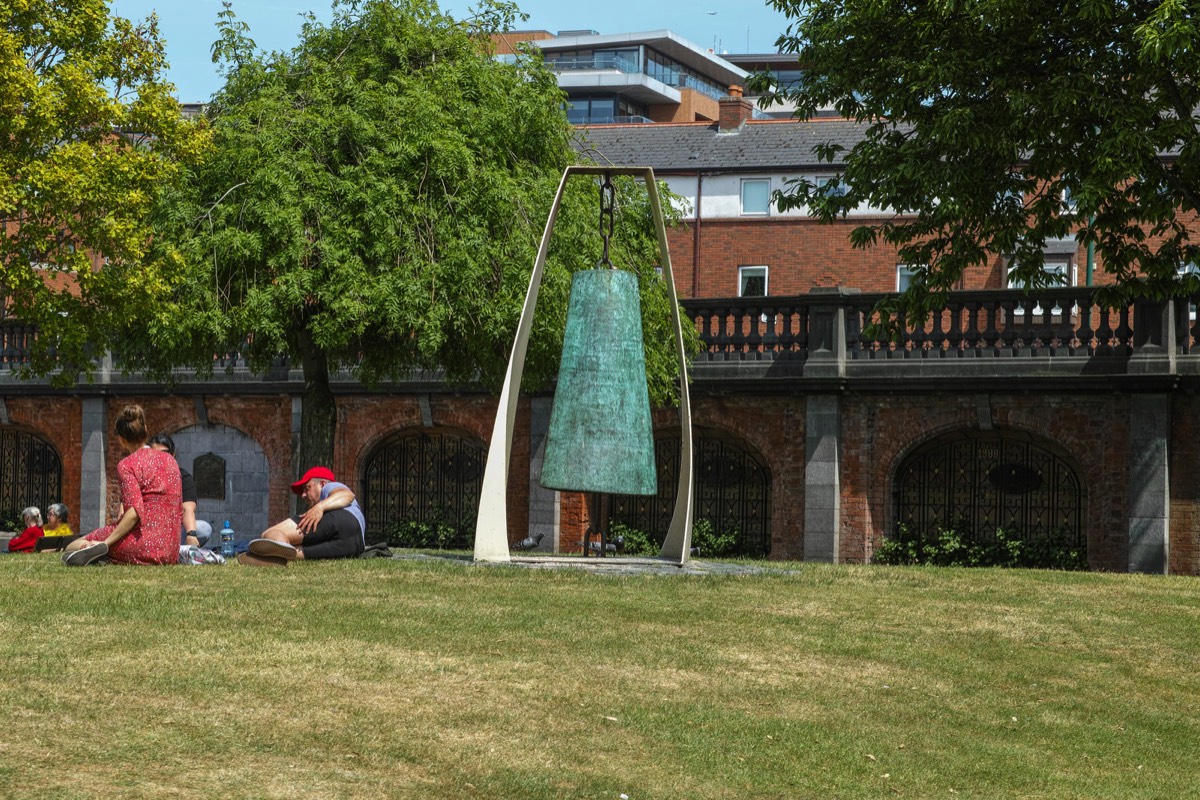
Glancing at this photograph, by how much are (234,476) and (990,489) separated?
14.8m

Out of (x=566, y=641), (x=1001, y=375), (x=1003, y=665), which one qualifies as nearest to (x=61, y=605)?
(x=566, y=641)

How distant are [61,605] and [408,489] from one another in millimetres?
18573

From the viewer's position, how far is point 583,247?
2156 cm

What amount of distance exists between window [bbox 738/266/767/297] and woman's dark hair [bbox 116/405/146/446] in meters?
34.4

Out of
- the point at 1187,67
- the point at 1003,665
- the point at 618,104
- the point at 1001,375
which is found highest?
the point at 618,104

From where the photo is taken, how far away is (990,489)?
24.4 meters

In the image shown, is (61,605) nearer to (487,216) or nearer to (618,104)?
(487,216)

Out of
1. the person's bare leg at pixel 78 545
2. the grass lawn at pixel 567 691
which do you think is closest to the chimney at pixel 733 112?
the person's bare leg at pixel 78 545

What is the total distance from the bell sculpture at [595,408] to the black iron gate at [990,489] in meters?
9.71

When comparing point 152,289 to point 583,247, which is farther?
point 583,247

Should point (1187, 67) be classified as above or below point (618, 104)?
below

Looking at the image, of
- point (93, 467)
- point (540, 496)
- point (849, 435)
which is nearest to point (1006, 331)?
point (849, 435)

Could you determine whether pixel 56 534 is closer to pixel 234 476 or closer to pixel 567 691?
pixel 234 476

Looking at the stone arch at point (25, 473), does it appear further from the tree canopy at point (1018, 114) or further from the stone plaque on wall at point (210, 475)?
the tree canopy at point (1018, 114)
